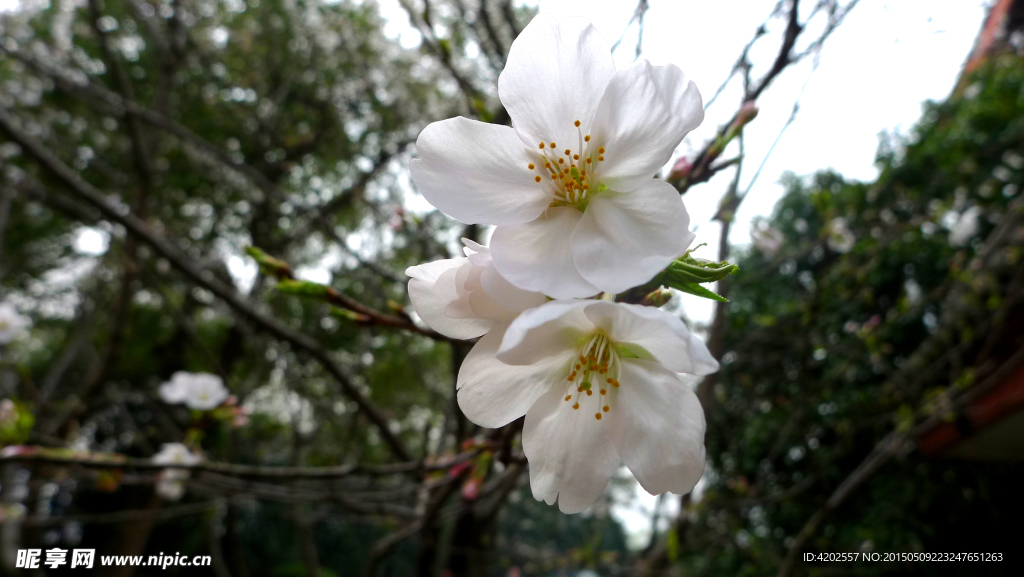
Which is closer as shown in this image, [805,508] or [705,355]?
[705,355]

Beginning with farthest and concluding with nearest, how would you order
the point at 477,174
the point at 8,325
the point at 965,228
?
the point at 965,228
the point at 8,325
the point at 477,174

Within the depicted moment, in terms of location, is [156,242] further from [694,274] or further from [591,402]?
[694,274]

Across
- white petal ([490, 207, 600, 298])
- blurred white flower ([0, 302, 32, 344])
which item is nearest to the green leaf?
white petal ([490, 207, 600, 298])

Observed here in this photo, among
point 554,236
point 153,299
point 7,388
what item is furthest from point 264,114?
point 554,236

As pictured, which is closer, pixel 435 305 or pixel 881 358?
pixel 435 305

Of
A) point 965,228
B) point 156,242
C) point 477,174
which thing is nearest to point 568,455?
point 477,174

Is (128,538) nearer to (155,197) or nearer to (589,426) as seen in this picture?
(155,197)

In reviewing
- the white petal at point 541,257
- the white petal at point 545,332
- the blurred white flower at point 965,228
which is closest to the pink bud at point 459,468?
the white petal at point 545,332

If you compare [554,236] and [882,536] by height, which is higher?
[554,236]
